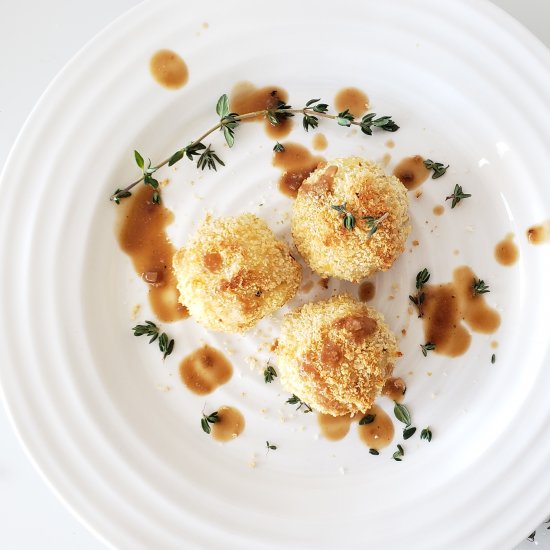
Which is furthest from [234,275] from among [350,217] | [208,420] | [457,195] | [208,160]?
[457,195]

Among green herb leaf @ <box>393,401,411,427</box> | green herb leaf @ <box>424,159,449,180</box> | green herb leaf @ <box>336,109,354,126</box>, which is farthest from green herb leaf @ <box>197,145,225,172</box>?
green herb leaf @ <box>393,401,411,427</box>

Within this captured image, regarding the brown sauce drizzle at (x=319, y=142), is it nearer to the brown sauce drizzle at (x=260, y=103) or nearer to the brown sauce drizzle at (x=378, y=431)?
the brown sauce drizzle at (x=260, y=103)

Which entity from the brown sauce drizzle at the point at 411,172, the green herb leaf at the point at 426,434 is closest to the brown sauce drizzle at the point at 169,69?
the brown sauce drizzle at the point at 411,172

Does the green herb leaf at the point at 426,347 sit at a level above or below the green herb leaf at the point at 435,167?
below

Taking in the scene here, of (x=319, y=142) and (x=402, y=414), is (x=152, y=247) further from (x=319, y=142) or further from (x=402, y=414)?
(x=402, y=414)

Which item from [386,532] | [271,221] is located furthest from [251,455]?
[271,221]

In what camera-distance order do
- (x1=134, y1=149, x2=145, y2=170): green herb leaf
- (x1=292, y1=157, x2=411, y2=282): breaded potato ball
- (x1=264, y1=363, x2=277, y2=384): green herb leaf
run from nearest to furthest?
(x1=292, y1=157, x2=411, y2=282): breaded potato ball < (x1=134, y1=149, x2=145, y2=170): green herb leaf < (x1=264, y1=363, x2=277, y2=384): green herb leaf

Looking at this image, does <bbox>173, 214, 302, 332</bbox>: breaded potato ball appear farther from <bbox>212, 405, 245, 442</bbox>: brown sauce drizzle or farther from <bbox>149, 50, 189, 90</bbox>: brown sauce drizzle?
<bbox>149, 50, 189, 90</bbox>: brown sauce drizzle
